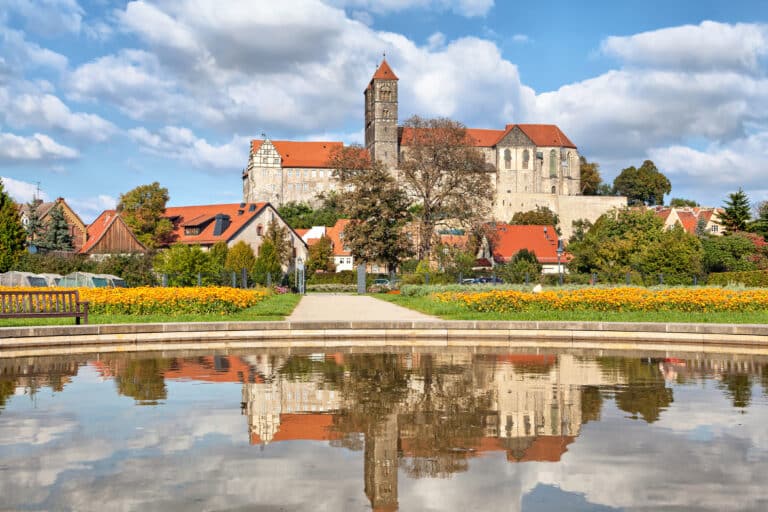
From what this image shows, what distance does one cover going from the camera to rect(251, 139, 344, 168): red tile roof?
148 meters

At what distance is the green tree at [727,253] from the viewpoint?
49500mm

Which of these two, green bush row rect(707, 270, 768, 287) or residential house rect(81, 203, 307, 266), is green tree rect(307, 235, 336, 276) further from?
green bush row rect(707, 270, 768, 287)

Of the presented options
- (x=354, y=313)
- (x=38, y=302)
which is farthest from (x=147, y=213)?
(x=38, y=302)

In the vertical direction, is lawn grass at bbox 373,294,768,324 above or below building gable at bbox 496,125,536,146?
below

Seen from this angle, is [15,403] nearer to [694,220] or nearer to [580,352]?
[580,352]

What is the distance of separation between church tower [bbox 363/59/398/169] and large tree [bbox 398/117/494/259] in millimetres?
84420

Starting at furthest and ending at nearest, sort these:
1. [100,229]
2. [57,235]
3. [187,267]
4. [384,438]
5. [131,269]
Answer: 1. [57,235]
2. [100,229]
3. [187,267]
4. [131,269]
5. [384,438]

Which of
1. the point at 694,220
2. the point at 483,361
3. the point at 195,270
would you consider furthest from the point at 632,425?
the point at 694,220

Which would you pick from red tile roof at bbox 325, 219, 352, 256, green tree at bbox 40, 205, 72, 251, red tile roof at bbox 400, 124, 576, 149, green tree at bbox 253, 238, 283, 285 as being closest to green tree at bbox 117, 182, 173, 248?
green tree at bbox 40, 205, 72, 251

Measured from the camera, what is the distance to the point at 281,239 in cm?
7175

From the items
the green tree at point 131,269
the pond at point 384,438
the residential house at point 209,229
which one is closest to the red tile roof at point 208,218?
the residential house at point 209,229

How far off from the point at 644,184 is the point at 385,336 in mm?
144860

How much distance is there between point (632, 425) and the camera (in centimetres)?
752

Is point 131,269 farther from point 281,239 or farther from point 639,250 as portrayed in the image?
point 639,250
